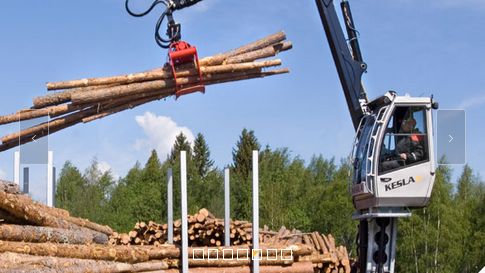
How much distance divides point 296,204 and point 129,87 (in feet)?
98.2

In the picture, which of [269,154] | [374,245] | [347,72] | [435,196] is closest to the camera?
[374,245]

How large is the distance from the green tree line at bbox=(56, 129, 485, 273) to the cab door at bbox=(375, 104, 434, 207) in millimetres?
16181

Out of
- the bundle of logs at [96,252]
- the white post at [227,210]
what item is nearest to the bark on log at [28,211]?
the bundle of logs at [96,252]

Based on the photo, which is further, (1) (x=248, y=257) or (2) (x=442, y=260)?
(2) (x=442, y=260)

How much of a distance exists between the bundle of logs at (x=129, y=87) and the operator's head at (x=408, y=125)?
Result: 2.39 m

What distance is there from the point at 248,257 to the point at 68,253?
2.65m

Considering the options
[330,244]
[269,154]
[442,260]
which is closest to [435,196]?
[442,260]

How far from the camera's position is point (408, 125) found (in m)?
11.6

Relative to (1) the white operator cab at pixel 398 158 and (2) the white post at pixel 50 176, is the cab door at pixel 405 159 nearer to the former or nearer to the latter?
(1) the white operator cab at pixel 398 158

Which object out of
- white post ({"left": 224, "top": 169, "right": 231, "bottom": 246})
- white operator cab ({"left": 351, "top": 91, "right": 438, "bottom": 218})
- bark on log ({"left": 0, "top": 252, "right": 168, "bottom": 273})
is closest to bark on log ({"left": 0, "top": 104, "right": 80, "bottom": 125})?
white post ({"left": 224, "top": 169, "right": 231, "bottom": 246})

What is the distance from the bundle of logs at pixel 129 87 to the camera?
12.3 m

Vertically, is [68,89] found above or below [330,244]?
above

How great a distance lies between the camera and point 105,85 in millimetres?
12594

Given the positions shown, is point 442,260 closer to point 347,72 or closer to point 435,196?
point 435,196
